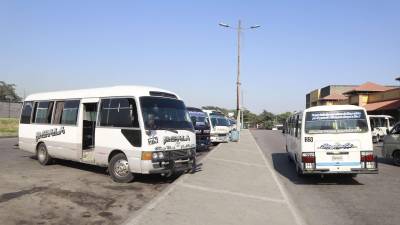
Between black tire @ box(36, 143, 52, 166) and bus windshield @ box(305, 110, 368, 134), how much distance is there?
8694 millimetres

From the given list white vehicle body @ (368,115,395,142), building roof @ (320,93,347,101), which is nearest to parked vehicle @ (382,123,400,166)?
white vehicle body @ (368,115,395,142)

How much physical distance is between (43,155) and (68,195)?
6.13 meters

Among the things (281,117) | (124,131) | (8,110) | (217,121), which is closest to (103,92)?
(124,131)

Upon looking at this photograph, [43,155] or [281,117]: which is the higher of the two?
[281,117]

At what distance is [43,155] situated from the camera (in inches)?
604

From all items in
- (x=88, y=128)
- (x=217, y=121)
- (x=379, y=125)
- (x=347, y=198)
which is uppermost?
(x=379, y=125)

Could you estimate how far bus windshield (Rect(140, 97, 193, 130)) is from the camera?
447 inches

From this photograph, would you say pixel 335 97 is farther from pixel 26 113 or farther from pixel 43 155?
pixel 43 155

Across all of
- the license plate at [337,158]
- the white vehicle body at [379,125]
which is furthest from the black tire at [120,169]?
the white vehicle body at [379,125]

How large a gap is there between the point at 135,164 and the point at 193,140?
2.10 meters

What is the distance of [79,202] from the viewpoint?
29.9 feet

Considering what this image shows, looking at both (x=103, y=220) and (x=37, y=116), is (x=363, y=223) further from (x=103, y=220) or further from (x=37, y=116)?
(x=37, y=116)

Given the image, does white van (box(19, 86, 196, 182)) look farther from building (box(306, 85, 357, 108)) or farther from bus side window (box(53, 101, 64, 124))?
building (box(306, 85, 357, 108))

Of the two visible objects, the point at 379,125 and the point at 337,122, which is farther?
the point at 379,125
